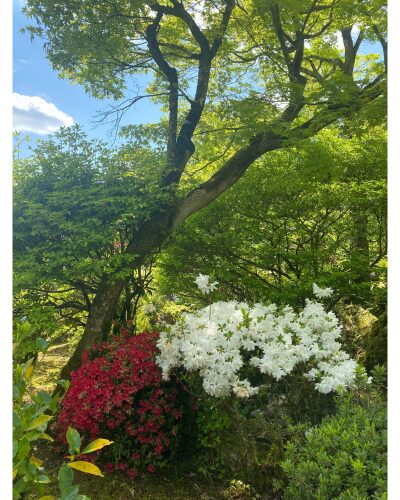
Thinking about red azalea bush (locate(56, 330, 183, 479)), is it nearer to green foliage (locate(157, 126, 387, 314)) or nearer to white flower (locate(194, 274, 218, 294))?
white flower (locate(194, 274, 218, 294))

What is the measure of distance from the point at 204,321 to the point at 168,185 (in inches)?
110

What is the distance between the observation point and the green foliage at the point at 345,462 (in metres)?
1.70

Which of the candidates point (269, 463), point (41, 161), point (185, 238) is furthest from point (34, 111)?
point (185, 238)

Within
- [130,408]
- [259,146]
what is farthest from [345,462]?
[259,146]

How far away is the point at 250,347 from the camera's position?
111 inches

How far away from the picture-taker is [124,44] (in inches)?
246

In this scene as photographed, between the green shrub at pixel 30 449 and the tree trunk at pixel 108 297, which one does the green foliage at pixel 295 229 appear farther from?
the green shrub at pixel 30 449

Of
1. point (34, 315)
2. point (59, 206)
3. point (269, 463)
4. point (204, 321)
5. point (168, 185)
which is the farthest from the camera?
point (168, 185)

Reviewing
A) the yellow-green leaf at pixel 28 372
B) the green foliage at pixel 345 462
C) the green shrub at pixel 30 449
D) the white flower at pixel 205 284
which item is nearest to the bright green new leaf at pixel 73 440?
the green shrub at pixel 30 449

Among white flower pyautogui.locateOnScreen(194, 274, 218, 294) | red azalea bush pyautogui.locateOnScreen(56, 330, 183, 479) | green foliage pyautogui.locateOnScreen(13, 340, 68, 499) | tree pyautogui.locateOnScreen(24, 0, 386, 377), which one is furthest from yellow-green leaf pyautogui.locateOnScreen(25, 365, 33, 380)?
tree pyautogui.locateOnScreen(24, 0, 386, 377)

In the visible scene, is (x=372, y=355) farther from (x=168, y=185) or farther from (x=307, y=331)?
(x=168, y=185)

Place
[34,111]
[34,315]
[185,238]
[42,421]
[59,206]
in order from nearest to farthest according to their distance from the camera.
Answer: [42,421], [34,111], [34,315], [59,206], [185,238]

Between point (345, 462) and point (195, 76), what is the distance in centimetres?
614

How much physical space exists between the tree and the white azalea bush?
5.96ft
